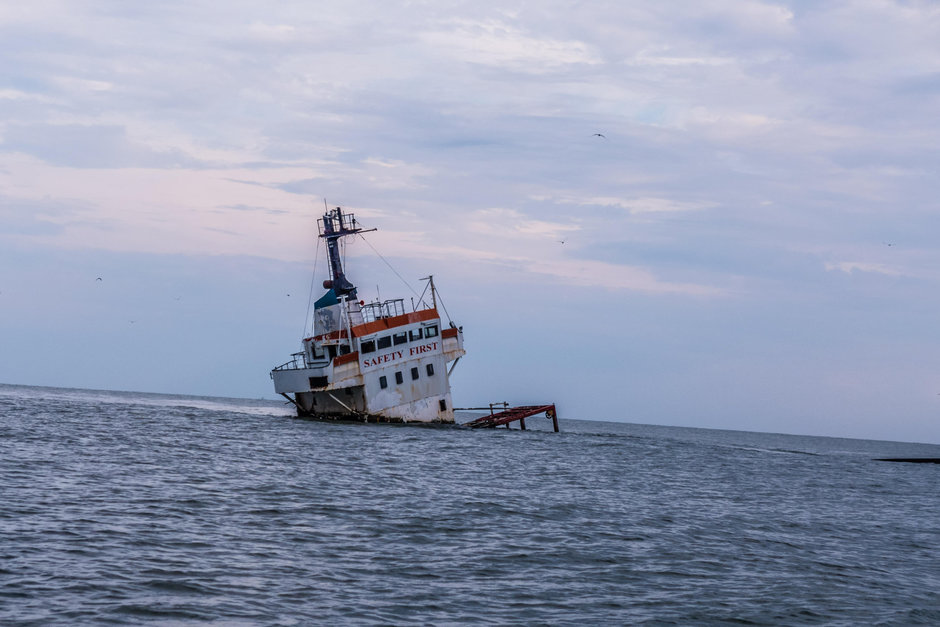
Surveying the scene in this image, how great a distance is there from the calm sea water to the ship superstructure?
16.7 m

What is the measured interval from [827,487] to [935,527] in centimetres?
1211

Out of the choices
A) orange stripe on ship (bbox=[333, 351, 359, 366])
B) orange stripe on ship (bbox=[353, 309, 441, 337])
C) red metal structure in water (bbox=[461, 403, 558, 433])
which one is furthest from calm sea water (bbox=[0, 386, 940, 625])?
red metal structure in water (bbox=[461, 403, 558, 433])

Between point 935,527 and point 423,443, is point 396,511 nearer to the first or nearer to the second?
point 935,527

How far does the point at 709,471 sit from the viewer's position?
149 feet

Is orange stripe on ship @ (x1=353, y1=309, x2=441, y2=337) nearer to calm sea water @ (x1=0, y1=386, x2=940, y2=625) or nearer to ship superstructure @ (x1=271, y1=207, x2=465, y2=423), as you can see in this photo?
ship superstructure @ (x1=271, y1=207, x2=465, y2=423)

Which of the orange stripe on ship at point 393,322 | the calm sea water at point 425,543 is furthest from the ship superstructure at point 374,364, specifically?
the calm sea water at point 425,543

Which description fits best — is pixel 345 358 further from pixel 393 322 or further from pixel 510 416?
pixel 510 416

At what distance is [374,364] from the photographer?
57.5m

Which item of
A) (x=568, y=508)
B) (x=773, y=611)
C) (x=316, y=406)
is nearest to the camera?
(x=773, y=611)

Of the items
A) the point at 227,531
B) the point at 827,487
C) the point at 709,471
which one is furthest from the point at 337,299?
the point at 227,531

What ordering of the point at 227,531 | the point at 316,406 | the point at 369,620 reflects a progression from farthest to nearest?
the point at 316,406, the point at 227,531, the point at 369,620

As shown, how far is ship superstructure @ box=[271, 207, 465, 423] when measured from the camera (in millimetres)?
57156

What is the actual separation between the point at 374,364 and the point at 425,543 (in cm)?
3746

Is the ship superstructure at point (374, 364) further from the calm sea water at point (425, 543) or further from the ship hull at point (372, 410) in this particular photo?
the calm sea water at point (425, 543)
